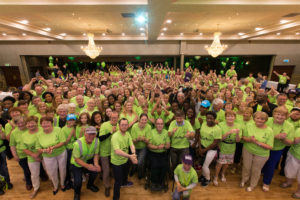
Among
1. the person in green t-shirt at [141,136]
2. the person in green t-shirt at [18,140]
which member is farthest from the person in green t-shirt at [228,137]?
the person in green t-shirt at [18,140]

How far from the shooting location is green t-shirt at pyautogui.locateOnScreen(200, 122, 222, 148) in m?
2.64

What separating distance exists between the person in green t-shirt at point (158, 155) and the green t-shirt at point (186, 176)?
17.1 inches

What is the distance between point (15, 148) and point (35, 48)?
12045mm

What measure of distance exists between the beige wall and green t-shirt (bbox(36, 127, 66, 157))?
1021 cm

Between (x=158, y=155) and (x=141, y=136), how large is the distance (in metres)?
0.50

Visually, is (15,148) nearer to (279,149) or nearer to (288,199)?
(279,149)

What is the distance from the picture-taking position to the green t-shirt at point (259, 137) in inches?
95.8

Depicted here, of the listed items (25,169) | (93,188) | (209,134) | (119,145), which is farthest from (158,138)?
(25,169)

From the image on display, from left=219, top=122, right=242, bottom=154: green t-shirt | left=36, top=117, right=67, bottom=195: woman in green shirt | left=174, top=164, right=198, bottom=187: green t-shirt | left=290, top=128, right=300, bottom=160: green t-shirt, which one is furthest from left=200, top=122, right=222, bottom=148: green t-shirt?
left=36, top=117, right=67, bottom=195: woman in green shirt

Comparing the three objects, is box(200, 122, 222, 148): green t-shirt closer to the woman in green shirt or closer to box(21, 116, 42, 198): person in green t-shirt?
the woman in green shirt

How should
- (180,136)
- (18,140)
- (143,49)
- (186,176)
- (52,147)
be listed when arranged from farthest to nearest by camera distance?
(143,49)
(180,136)
(18,140)
(52,147)
(186,176)

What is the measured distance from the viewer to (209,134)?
2.68m

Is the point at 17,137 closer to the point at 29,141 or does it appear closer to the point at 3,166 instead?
the point at 29,141

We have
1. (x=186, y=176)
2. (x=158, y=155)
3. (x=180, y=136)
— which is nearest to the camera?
(x=186, y=176)
